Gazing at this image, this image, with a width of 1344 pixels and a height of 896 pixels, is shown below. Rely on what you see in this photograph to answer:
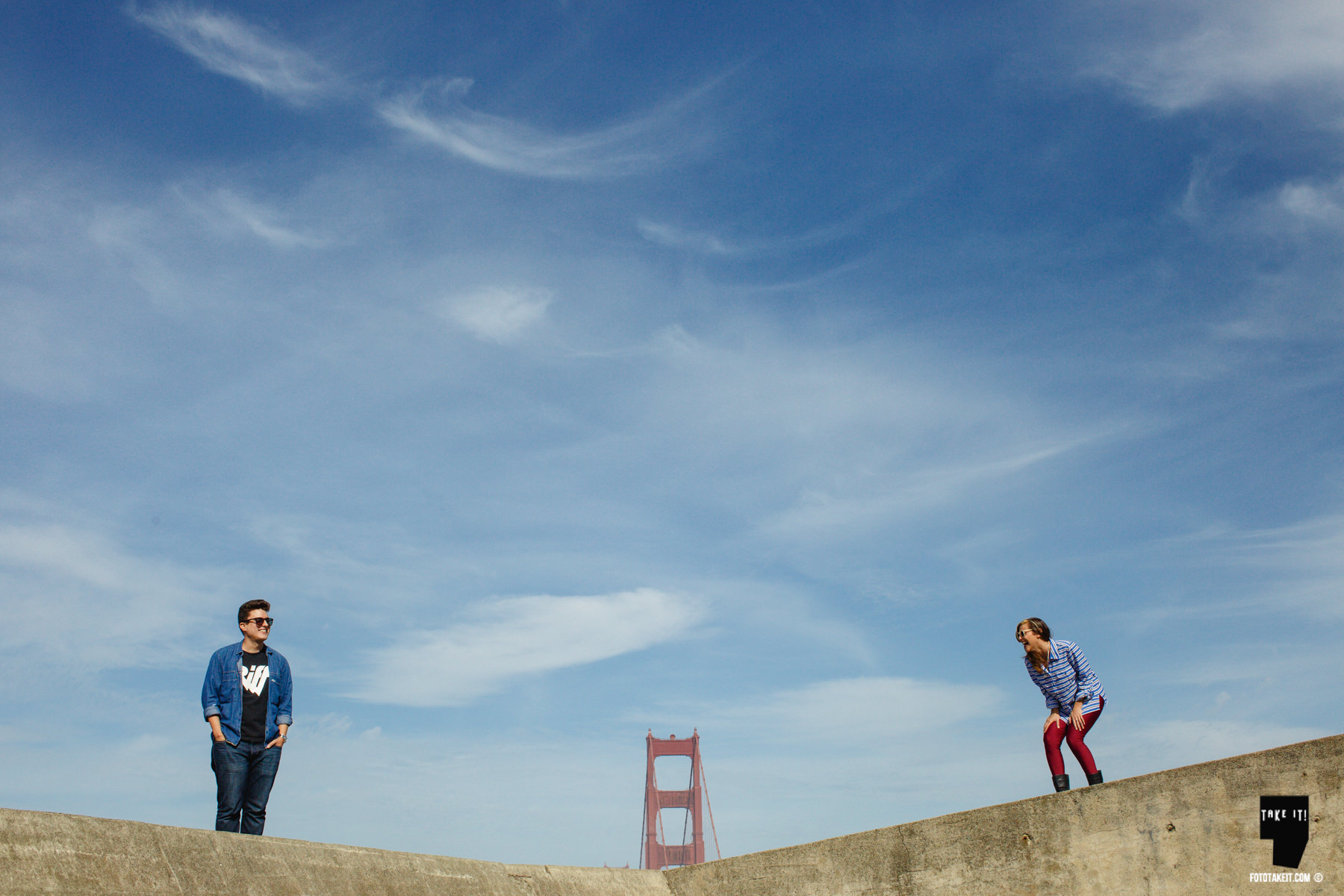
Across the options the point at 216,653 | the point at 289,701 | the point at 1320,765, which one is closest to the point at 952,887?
the point at 1320,765

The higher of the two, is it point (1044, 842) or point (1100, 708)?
point (1100, 708)

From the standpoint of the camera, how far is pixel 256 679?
3.91m

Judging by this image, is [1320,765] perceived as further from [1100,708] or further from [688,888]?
[688,888]

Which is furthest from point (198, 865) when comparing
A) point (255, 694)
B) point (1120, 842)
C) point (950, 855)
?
point (1120, 842)

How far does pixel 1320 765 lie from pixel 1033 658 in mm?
1191

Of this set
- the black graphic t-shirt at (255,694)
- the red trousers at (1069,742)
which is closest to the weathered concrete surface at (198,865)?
the black graphic t-shirt at (255,694)

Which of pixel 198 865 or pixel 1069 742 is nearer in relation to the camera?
pixel 198 865

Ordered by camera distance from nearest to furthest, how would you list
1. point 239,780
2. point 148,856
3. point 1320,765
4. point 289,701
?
1. point 148,856
2. point 1320,765
3. point 239,780
4. point 289,701

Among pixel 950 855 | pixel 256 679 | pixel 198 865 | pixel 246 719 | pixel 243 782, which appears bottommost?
pixel 950 855

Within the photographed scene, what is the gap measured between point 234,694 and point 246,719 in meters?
0.10

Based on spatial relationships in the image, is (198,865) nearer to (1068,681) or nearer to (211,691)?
(211,691)

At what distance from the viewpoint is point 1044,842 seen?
143 inches

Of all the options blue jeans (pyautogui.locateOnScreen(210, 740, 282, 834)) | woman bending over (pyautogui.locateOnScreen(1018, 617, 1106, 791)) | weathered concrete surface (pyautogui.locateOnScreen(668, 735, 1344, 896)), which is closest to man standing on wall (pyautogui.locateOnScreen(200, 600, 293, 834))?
blue jeans (pyautogui.locateOnScreen(210, 740, 282, 834))

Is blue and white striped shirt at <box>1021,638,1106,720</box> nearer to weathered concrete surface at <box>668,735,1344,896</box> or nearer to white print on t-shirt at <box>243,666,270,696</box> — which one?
weathered concrete surface at <box>668,735,1344,896</box>
